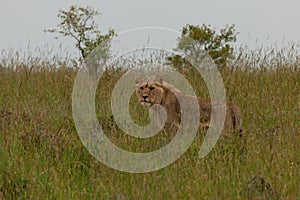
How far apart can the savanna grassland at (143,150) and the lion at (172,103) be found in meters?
0.18

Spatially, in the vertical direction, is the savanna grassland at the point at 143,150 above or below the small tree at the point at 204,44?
below

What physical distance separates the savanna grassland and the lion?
0.18m

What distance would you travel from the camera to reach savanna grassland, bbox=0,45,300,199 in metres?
4.19

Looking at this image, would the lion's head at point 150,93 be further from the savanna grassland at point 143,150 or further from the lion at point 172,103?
the savanna grassland at point 143,150

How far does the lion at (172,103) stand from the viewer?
237 inches

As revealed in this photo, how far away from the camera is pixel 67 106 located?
6.97 metres

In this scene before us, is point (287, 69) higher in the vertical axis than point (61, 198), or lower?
higher

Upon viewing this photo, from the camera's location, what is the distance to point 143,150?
5.25 meters

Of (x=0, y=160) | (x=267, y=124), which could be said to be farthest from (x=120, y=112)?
(x=0, y=160)

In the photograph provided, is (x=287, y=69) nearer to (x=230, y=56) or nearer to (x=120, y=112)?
(x=230, y=56)

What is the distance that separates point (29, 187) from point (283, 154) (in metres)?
2.10

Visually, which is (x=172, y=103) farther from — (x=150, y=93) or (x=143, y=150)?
(x=143, y=150)

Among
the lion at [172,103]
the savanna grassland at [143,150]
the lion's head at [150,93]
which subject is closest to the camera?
the savanna grassland at [143,150]

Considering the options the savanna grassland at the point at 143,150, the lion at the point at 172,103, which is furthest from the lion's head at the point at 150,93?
the savanna grassland at the point at 143,150
